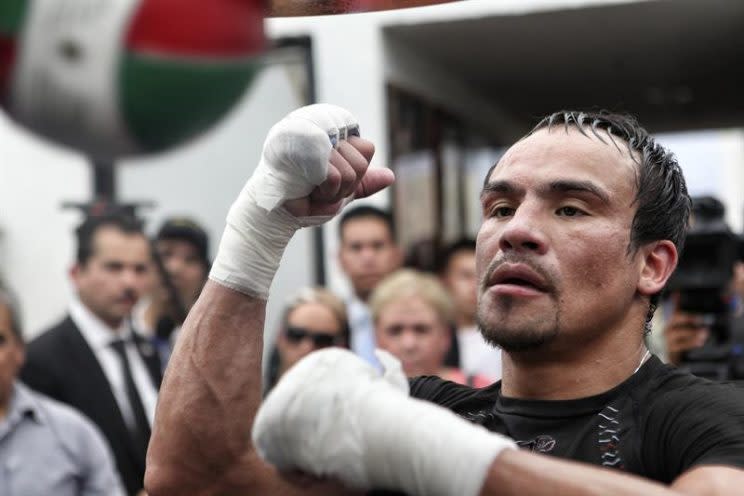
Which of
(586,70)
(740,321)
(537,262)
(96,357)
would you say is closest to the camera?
(537,262)

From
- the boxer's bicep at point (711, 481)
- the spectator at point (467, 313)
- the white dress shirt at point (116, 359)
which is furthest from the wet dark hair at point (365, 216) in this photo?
the boxer's bicep at point (711, 481)

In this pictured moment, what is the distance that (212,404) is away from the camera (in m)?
2.45

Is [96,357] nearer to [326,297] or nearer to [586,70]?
[326,297]

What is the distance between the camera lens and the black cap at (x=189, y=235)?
577 cm

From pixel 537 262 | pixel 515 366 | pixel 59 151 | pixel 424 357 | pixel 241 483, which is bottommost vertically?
pixel 424 357

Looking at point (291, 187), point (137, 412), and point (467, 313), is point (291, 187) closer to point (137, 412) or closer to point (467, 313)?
point (137, 412)

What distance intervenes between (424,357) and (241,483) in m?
2.57

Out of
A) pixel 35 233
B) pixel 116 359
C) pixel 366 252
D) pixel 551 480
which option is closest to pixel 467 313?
pixel 366 252

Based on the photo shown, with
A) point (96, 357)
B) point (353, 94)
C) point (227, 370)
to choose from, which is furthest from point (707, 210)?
point (353, 94)

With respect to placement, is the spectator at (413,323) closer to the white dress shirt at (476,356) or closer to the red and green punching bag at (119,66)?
the white dress shirt at (476,356)

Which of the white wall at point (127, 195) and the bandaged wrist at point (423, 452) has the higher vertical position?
the bandaged wrist at point (423, 452)

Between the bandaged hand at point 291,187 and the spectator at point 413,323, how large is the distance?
244 cm

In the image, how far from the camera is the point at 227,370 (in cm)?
246

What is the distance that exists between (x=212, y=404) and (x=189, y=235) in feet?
11.2
